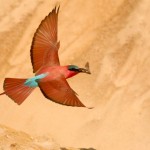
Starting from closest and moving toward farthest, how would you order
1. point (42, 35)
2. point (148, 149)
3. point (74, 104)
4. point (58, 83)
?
1. point (74, 104)
2. point (58, 83)
3. point (42, 35)
4. point (148, 149)

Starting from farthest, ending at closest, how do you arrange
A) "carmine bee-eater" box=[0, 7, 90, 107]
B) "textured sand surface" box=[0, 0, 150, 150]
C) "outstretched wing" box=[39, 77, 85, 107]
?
"textured sand surface" box=[0, 0, 150, 150] → "carmine bee-eater" box=[0, 7, 90, 107] → "outstretched wing" box=[39, 77, 85, 107]

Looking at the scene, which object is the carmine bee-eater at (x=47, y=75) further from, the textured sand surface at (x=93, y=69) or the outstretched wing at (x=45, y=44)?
the textured sand surface at (x=93, y=69)

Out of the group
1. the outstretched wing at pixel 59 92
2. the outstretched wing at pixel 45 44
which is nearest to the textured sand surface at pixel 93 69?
the outstretched wing at pixel 45 44

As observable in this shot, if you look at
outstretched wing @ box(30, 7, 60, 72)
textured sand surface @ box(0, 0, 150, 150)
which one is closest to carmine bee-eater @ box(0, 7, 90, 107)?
outstretched wing @ box(30, 7, 60, 72)

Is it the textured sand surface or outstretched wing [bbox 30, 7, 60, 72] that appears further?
the textured sand surface

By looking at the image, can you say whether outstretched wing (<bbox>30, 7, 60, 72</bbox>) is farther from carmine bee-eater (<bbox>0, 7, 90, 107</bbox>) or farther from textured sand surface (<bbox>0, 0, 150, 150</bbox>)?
textured sand surface (<bbox>0, 0, 150, 150</bbox>)

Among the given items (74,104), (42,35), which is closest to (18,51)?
(42,35)

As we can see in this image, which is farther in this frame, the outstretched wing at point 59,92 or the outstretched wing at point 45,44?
the outstretched wing at point 45,44

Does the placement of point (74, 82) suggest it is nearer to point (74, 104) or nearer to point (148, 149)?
point (148, 149)
